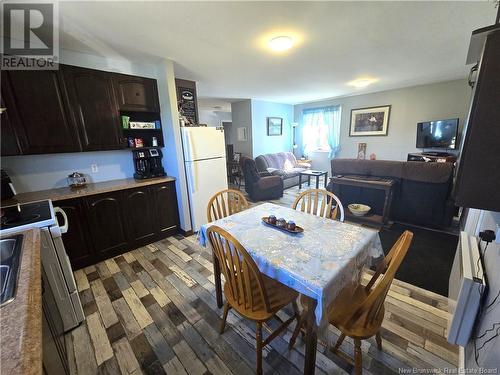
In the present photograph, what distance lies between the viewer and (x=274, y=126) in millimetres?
6227

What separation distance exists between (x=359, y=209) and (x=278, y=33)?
2.66 m

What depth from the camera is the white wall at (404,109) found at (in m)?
4.09

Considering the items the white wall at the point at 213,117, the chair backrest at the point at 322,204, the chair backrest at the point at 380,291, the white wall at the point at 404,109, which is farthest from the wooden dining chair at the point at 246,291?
the white wall at the point at 213,117

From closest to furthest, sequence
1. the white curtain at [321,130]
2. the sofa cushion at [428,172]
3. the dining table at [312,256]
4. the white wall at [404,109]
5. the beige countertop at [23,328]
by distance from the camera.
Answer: the beige countertop at [23,328]
the dining table at [312,256]
the sofa cushion at [428,172]
the white wall at [404,109]
the white curtain at [321,130]

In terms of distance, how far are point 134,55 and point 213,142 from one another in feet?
4.45

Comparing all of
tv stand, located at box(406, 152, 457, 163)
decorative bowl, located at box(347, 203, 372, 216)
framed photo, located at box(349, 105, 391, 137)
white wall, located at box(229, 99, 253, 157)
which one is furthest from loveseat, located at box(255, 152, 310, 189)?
tv stand, located at box(406, 152, 457, 163)

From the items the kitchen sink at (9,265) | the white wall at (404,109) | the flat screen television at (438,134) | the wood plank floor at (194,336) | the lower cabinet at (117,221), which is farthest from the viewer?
the white wall at (404,109)

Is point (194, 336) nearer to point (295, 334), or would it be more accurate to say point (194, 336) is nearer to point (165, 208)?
point (295, 334)

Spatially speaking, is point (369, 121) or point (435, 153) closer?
point (435, 153)

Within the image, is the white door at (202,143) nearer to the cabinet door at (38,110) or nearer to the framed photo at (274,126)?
the cabinet door at (38,110)

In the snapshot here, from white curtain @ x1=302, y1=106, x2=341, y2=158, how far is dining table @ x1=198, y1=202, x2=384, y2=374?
4949 millimetres

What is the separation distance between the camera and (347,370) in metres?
1.26

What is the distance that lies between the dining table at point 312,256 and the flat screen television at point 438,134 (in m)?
4.27

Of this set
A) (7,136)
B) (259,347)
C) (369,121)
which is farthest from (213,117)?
(259,347)
